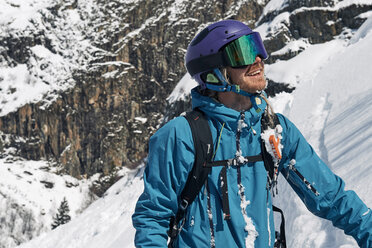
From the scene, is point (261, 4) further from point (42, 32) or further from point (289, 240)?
point (289, 240)

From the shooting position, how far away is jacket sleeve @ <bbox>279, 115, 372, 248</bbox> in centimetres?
209

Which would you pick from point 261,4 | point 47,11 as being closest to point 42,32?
point 47,11

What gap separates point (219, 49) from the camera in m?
2.16

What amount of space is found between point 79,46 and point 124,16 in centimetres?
1372

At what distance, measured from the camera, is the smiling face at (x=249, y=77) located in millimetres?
2150

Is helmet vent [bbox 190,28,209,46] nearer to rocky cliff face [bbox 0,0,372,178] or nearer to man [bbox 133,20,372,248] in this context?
man [bbox 133,20,372,248]

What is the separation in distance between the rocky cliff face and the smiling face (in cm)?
8559

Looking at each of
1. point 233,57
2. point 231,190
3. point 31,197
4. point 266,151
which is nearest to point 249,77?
point 233,57

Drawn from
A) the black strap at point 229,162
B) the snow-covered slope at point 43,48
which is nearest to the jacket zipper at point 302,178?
the black strap at point 229,162

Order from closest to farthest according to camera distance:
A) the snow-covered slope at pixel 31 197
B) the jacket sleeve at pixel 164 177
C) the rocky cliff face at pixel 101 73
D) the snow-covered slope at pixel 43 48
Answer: the jacket sleeve at pixel 164 177 → the snow-covered slope at pixel 31 197 → the rocky cliff face at pixel 101 73 → the snow-covered slope at pixel 43 48

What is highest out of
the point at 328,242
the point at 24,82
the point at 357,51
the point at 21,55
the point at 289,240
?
the point at 357,51

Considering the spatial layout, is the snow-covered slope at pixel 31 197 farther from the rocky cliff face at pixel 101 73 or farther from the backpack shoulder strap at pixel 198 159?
the backpack shoulder strap at pixel 198 159

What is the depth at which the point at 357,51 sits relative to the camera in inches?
528

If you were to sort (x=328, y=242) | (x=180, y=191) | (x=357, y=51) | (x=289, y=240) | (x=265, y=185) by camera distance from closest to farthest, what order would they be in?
(x=180, y=191) → (x=265, y=185) → (x=328, y=242) → (x=289, y=240) → (x=357, y=51)
